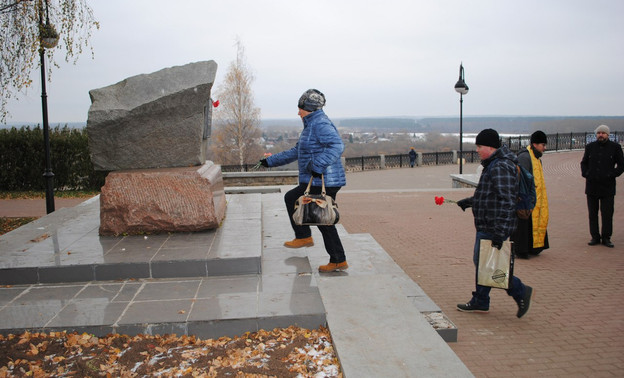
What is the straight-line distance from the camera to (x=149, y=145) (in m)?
6.45

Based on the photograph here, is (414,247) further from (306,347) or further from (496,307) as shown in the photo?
(306,347)

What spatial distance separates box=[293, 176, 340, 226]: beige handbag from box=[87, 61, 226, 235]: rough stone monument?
1.76 metres

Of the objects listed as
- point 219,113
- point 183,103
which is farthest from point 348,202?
point 219,113

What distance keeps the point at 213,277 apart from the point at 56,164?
14752 mm

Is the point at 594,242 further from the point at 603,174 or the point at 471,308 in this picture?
the point at 471,308

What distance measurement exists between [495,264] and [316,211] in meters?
1.66

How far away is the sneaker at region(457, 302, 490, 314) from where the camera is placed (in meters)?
4.79

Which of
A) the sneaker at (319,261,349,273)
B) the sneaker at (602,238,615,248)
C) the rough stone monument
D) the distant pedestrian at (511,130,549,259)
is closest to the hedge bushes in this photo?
the rough stone monument

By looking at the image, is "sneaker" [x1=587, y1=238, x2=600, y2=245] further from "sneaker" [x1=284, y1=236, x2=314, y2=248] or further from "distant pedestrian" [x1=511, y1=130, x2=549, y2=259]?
"sneaker" [x1=284, y1=236, x2=314, y2=248]

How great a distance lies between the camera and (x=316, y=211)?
15.5 feet

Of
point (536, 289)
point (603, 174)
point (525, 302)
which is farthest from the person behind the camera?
point (603, 174)

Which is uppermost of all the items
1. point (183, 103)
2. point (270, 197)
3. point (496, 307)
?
point (183, 103)

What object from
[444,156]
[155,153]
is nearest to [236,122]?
[444,156]

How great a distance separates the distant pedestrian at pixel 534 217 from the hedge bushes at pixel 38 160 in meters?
15.4
